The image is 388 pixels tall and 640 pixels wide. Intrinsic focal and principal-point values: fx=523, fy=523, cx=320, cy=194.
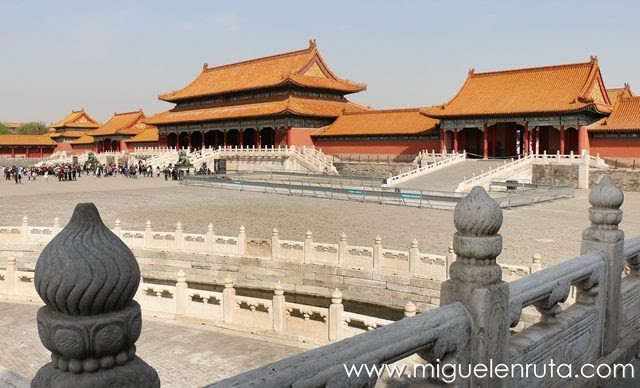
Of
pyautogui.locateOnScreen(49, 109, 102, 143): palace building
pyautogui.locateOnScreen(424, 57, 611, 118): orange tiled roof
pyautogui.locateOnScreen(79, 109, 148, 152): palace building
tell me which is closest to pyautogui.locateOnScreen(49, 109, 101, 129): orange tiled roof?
pyautogui.locateOnScreen(49, 109, 102, 143): palace building

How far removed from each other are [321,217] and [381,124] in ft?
84.2

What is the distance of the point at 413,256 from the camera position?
1138 centimetres

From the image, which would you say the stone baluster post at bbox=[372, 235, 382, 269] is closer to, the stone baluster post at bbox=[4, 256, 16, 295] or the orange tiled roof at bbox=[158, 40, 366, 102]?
the stone baluster post at bbox=[4, 256, 16, 295]

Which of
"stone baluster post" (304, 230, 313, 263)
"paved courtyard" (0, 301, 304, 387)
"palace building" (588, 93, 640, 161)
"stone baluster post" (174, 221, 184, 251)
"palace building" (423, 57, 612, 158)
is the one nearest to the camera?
"paved courtyard" (0, 301, 304, 387)

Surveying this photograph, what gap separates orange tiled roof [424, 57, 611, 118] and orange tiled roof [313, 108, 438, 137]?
1.97 m

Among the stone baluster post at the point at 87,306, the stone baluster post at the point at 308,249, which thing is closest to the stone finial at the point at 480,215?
the stone baluster post at the point at 87,306

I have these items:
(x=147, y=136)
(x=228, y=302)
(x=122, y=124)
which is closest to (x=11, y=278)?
(x=228, y=302)

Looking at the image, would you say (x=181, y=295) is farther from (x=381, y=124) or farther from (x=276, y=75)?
(x=276, y=75)

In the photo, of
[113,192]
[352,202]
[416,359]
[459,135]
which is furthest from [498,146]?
[416,359]

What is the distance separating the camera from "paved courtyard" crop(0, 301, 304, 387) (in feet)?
23.5

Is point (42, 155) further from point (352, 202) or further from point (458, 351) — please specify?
point (458, 351)

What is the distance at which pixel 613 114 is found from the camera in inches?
1342

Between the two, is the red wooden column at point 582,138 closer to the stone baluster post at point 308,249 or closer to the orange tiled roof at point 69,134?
the stone baluster post at point 308,249

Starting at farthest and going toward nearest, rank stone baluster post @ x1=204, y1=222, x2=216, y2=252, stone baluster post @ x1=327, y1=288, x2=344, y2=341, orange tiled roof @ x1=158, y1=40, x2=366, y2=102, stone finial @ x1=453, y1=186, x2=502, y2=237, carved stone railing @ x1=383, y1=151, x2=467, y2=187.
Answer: orange tiled roof @ x1=158, y1=40, x2=366, y2=102 < carved stone railing @ x1=383, y1=151, x2=467, y2=187 < stone baluster post @ x1=204, y1=222, x2=216, y2=252 < stone baluster post @ x1=327, y1=288, x2=344, y2=341 < stone finial @ x1=453, y1=186, x2=502, y2=237
